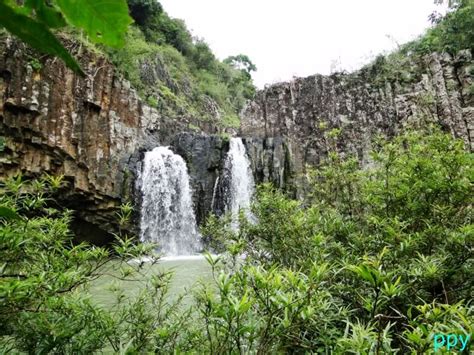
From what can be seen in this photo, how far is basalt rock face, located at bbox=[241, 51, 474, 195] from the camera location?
13.3 metres

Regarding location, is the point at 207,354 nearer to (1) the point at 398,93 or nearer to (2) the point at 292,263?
(2) the point at 292,263

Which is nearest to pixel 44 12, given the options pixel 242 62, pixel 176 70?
pixel 176 70

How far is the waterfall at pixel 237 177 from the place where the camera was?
13.5 m

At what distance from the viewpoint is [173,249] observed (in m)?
12.3

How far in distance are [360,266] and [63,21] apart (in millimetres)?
1217

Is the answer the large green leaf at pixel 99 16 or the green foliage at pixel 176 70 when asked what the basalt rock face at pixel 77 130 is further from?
the large green leaf at pixel 99 16

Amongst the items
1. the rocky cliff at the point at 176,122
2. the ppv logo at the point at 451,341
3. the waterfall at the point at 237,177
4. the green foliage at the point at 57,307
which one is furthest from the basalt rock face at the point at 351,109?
the ppv logo at the point at 451,341

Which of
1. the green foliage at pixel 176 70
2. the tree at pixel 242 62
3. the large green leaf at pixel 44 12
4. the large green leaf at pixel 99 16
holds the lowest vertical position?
the large green leaf at pixel 99 16

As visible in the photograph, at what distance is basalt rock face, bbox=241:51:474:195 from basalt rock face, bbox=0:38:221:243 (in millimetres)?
4685

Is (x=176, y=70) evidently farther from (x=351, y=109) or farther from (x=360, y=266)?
(x=360, y=266)

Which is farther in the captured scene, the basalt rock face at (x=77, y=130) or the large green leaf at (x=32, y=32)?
the basalt rock face at (x=77, y=130)

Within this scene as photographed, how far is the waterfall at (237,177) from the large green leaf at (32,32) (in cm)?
1289

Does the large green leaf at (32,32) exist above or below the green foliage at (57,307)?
above

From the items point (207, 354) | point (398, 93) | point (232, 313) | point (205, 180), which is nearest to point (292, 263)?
point (207, 354)
